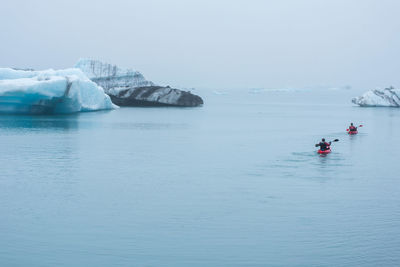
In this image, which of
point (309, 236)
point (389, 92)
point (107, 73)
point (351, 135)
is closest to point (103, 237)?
point (309, 236)

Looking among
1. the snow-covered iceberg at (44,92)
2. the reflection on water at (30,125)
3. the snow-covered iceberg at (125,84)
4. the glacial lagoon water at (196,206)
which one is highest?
the snow-covered iceberg at (125,84)

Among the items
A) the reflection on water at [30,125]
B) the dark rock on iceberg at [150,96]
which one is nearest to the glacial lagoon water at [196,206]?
the reflection on water at [30,125]

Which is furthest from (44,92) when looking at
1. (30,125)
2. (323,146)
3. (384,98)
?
(384,98)

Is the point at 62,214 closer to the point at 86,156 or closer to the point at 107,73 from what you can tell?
the point at 86,156

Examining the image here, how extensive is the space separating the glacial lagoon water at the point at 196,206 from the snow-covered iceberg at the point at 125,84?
4097cm

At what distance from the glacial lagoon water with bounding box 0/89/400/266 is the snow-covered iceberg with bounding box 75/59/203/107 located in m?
41.0

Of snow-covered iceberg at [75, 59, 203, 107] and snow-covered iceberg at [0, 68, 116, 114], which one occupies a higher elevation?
snow-covered iceberg at [75, 59, 203, 107]

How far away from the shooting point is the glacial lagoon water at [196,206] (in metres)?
9.98

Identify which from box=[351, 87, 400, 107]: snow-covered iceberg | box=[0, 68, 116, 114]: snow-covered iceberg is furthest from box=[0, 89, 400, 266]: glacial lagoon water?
box=[351, 87, 400, 107]: snow-covered iceberg

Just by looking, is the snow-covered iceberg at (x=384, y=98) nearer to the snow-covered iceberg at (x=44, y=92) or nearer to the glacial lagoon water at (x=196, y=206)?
the snow-covered iceberg at (x=44, y=92)

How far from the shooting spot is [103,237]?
35.7ft

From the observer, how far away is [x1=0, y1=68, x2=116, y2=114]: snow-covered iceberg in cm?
4297

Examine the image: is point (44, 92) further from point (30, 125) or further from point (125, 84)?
point (125, 84)

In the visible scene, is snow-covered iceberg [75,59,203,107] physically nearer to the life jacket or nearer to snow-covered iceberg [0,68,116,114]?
snow-covered iceberg [0,68,116,114]
